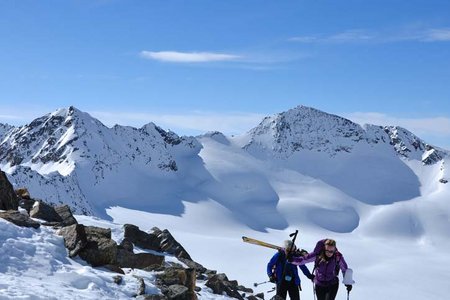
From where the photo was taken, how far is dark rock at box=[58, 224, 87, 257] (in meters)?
14.2

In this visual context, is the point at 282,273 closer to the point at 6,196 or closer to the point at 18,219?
the point at 18,219

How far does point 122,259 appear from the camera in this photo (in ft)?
57.7

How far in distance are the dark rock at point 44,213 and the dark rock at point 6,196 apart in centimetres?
59

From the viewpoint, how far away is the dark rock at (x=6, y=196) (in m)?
16.3

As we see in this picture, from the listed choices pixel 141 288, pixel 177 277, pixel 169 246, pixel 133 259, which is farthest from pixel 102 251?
pixel 169 246

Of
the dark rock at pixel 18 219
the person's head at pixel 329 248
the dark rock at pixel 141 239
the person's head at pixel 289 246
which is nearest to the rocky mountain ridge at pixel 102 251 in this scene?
the dark rock at pixel 18 219

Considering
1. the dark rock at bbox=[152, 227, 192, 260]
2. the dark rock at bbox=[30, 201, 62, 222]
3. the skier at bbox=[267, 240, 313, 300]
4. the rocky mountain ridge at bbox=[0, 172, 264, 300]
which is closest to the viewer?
the skier at bbox=[267, 240, 313, 300]

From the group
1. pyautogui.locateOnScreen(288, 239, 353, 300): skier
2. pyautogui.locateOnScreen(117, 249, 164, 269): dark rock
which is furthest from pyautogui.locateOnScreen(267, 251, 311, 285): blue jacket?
pyautogui.locateOnScreen(117, 249, 164, 269): dark rock

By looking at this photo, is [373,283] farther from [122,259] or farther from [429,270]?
[122,259]

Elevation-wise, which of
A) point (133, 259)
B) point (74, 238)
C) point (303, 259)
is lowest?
point (74, 238)

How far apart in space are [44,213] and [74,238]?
309cm

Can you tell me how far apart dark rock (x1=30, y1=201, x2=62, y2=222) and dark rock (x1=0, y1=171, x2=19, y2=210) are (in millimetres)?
585

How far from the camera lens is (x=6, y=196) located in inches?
650

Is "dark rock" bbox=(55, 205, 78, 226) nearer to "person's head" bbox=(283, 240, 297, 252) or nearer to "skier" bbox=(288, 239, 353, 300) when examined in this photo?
"person's head" bbox=(283, 240, 297, 252)
